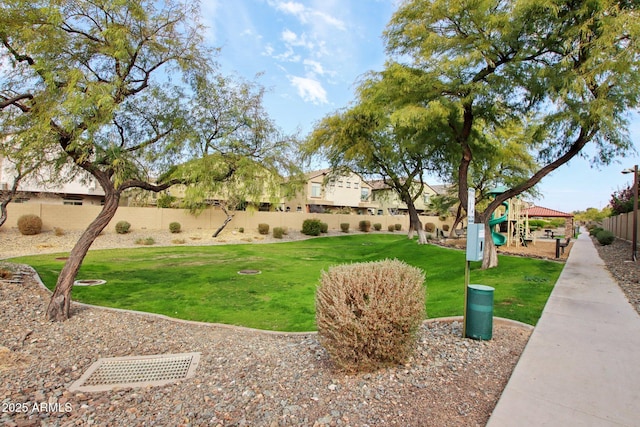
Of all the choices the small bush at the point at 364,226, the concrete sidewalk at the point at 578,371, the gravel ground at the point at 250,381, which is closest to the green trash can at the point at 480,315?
the gravel ground at the point at 250,381

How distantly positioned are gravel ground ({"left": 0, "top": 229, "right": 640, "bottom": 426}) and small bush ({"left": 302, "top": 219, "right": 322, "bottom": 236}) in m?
24.1

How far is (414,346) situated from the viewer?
13.7 ft

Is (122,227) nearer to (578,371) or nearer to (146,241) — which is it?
(146,241)

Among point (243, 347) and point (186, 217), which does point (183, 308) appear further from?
point (186, 217)

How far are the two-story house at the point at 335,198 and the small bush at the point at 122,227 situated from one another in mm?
20123

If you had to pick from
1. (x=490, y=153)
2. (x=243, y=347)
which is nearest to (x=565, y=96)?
(x=490, y=153)

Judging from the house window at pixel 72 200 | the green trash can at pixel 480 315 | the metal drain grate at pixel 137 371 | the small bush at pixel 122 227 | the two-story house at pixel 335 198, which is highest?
the two-story house at pixel 335 198

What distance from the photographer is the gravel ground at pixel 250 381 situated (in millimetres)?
3113

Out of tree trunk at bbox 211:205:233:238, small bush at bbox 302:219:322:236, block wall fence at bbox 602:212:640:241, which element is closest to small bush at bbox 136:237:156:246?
tree trunk at bbox 211:205:233:238

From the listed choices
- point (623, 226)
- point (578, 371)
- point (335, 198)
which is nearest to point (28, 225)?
point (578, 371)

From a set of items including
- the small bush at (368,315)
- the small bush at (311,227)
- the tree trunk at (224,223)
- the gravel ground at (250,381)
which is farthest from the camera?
the small bush at (311,227)

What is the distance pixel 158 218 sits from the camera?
79.3 feet

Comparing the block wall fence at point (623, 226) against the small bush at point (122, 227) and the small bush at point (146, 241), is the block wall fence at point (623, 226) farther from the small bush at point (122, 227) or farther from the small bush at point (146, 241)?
the small bush at point (122, 227)

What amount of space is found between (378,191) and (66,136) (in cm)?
2348
